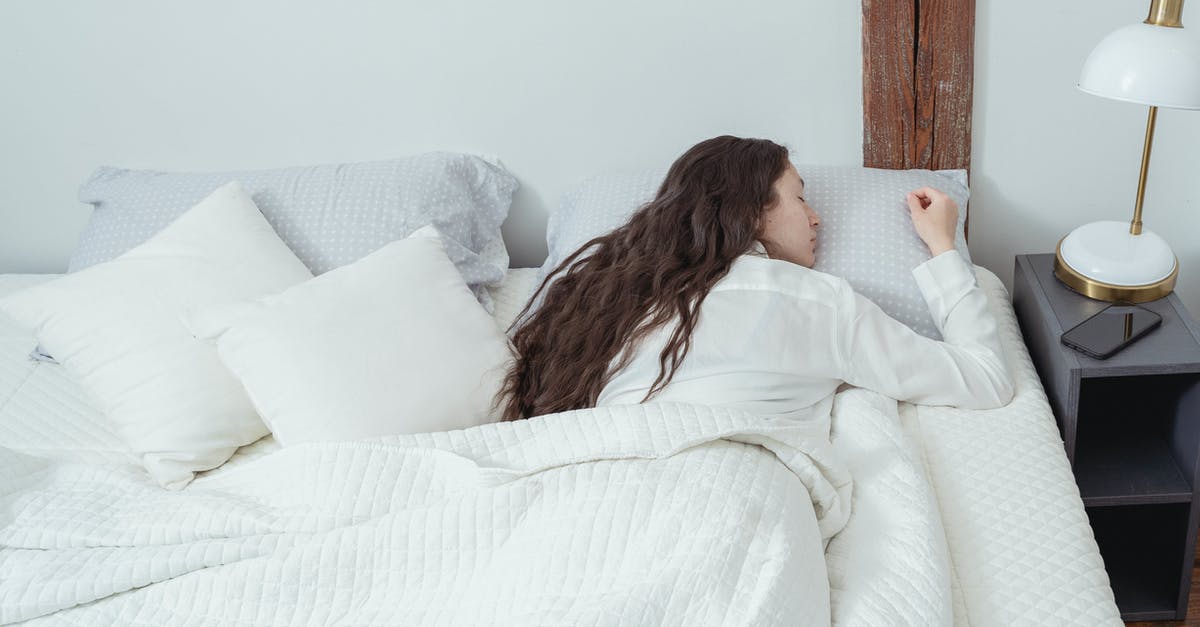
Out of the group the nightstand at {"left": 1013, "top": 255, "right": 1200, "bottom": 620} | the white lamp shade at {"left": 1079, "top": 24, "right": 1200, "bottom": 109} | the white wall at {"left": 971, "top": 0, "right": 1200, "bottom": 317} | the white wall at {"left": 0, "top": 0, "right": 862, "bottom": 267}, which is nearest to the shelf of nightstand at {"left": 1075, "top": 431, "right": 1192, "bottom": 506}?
the nightstand at {"left": 1013, "top": 255, "right": 1200, "bottom": 620}

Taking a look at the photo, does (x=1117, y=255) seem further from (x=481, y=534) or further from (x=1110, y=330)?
(x=481, y=534)

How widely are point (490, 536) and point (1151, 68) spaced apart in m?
1.07

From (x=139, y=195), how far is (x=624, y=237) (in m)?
0.94

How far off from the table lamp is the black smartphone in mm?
54

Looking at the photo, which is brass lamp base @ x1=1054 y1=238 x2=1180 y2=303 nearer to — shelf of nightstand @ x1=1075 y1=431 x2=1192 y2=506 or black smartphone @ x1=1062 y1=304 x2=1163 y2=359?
black smartphone @ x1=1062 y1=304 x2=1163 y2=359

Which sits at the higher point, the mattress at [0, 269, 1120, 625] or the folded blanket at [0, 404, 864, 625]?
the folded blanket at [0, 404, 864, 625]

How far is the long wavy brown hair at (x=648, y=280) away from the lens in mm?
1412

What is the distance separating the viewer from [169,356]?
60.9 inches

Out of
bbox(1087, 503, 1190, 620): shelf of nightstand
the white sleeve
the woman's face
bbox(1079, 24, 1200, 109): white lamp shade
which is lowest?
bbox(1087, 503, 1190, 620): shelf of nightstand

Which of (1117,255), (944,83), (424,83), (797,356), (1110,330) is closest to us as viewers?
(797,356)

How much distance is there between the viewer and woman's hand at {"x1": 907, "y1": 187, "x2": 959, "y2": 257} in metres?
1.65

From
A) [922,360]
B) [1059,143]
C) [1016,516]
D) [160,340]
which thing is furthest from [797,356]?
[160,340]

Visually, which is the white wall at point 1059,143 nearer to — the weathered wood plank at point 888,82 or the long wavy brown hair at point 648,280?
the weathered wood plank at point 888,82

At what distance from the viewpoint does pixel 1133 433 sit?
1683 millimetres
